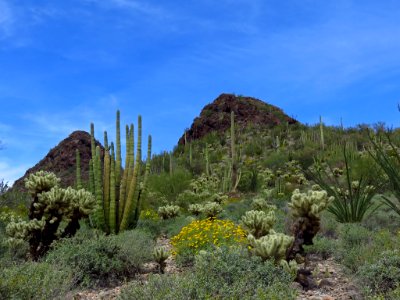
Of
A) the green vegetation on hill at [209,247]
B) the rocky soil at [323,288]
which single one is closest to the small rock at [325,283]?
the rocky soil at [323,288]

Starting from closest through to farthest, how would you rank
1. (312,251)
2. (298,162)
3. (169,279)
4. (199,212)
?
(169,279) < (312,251) < (199,212) < (298,162)

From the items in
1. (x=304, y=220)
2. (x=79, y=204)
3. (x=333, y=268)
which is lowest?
(x=333, y=268)

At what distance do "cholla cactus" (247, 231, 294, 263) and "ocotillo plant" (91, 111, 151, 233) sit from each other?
17.0 feet

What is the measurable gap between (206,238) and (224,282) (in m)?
3.14

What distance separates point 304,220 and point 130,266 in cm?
299

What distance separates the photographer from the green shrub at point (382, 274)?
5.92 meters

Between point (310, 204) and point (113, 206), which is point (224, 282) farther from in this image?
point (113, 206)

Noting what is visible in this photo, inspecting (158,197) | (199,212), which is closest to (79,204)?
(199,212)

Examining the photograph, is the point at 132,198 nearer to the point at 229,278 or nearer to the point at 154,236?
the point at 154,236

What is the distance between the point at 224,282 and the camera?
5.48m

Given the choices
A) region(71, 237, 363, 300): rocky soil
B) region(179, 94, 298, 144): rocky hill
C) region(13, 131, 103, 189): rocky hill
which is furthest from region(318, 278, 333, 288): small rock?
region(179, 94, 298, 144): rocky hill

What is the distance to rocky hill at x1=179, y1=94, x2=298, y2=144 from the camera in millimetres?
48562

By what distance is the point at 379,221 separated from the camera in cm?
1076

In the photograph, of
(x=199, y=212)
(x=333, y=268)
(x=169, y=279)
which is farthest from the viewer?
(x=199, y=212)
